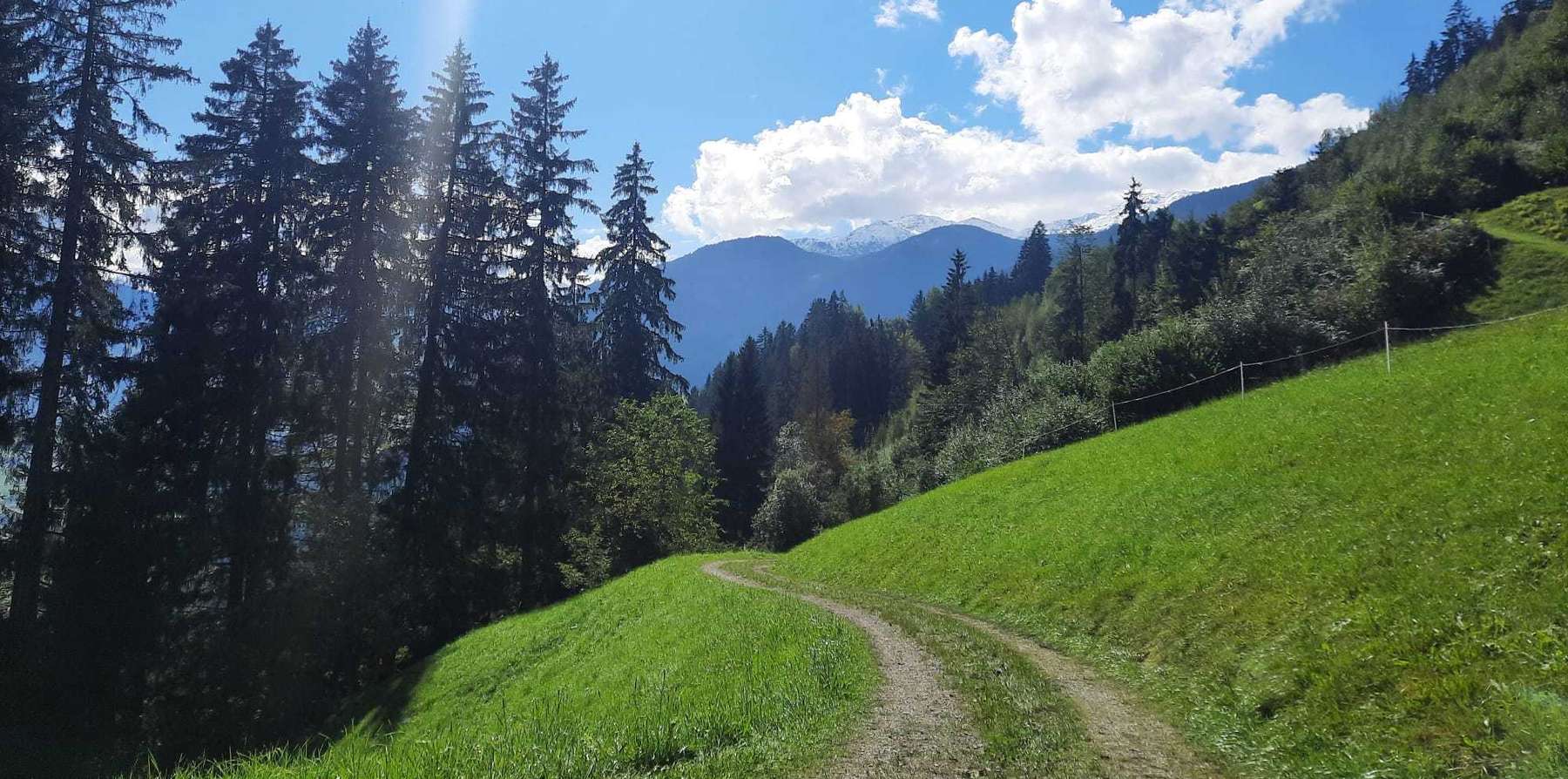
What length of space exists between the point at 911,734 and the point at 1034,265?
145217 mm

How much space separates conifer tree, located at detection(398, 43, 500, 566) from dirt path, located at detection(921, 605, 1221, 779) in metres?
24.6

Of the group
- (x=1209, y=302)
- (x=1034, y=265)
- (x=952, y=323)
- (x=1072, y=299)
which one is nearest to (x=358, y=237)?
(x=1209, y=302)

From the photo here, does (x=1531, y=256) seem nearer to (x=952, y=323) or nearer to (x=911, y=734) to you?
(x=911, y=734)

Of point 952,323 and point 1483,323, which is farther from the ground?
point 952,323

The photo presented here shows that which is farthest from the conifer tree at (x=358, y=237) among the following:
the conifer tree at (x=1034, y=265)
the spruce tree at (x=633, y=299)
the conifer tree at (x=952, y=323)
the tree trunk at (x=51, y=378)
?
the conifer tree at (x=1034, y=265)

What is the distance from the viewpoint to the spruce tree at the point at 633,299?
47.0 metres

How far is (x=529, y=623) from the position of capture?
77.8 ft

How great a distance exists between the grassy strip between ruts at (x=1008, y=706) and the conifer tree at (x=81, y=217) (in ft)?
79.5

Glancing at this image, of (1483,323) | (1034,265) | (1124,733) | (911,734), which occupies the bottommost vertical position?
(1124,733)

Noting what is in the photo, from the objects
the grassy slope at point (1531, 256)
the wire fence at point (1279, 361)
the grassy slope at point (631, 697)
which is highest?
the grassy slope at point (1531, 256)

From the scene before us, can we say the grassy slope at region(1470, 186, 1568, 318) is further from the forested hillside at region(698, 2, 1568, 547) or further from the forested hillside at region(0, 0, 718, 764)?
the forested hillside at region(0, 0, 718, 764)

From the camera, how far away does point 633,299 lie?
46906mm

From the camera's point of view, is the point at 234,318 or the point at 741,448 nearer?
the point at 234,318

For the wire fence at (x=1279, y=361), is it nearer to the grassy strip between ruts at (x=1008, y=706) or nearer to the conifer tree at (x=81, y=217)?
the grassy strip between ruts at (x=1008, y=706)
